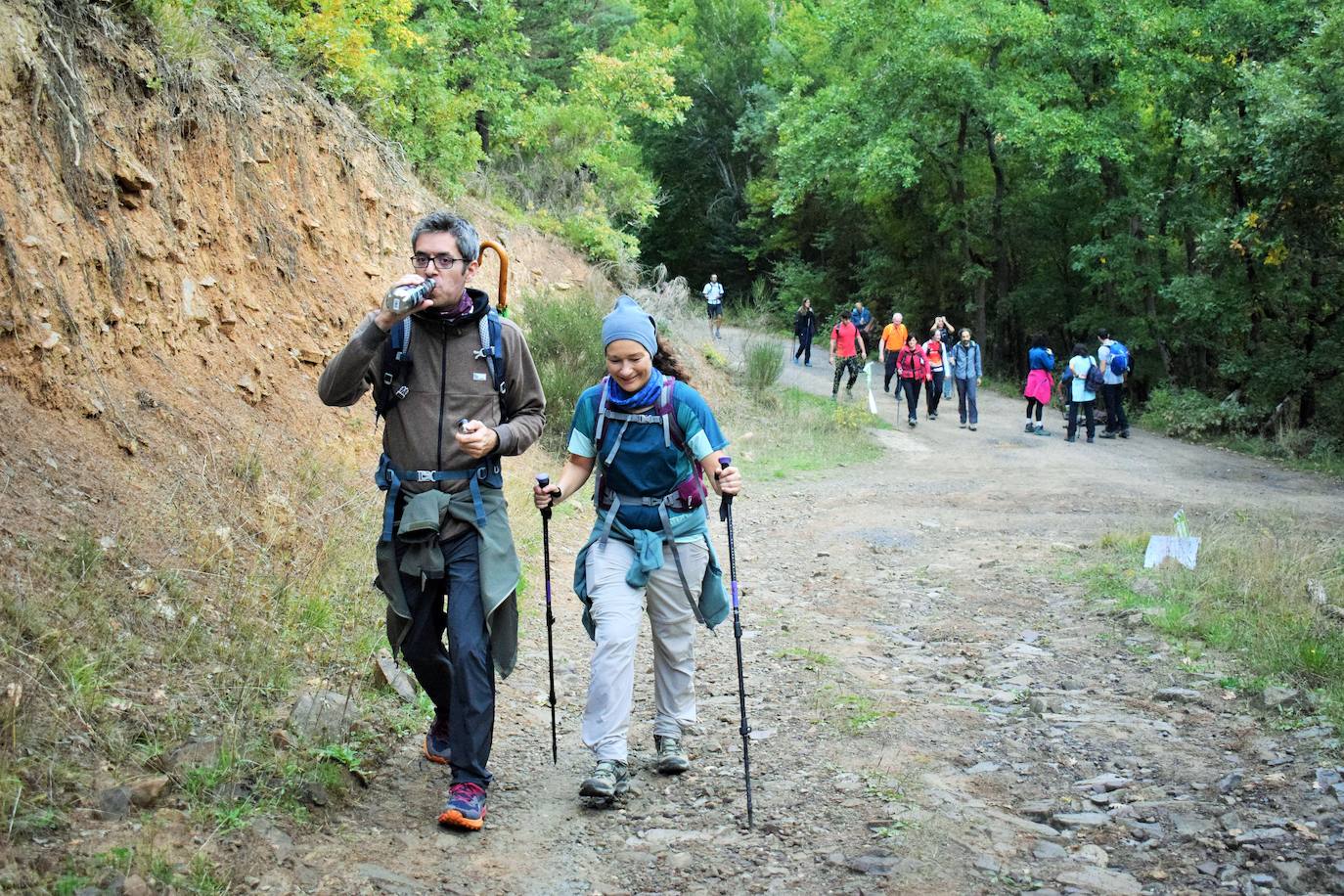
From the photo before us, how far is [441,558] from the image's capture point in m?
4.55

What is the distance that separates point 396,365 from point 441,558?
2.48 ft

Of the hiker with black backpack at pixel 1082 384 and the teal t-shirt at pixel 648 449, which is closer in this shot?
the teal t-shirt at pixel 648 449

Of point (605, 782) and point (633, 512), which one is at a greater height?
point (633, 512)

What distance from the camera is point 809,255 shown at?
158ft

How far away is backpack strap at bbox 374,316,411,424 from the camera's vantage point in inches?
181

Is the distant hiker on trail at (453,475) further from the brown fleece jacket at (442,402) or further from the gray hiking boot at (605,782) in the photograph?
the gray hiking boot at (605,782)

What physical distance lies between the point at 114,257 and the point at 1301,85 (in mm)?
16206

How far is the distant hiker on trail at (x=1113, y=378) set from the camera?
2000cm

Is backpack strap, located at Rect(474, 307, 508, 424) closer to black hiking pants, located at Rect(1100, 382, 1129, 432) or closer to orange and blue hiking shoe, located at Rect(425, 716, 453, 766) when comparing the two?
orange and blue hiking shoe, located at Rect(425, 716, 453, 766)

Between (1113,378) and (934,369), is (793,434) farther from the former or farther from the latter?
(1113,378)

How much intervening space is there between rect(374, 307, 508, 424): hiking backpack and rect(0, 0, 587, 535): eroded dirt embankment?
6.86ft

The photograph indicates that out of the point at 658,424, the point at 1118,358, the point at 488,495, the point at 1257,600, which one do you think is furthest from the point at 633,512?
the point at 1118,358

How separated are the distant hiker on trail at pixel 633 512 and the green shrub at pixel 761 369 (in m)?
17.0

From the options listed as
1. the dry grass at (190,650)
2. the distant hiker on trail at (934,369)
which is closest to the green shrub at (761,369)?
the distant hiker on trail at (934,369)
